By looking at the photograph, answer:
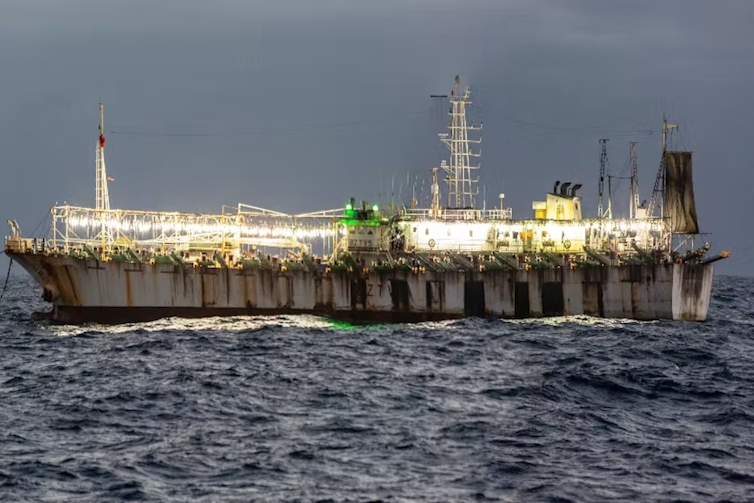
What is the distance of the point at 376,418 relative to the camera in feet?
123

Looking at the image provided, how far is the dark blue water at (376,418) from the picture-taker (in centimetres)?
2861

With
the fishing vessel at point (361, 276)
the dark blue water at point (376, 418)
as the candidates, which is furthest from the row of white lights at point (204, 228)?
the dark blue water at point (376, 418)

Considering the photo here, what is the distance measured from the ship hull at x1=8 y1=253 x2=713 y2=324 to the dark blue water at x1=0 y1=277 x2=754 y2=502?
30.9ft

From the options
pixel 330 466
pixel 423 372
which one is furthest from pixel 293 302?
pixel 330 466

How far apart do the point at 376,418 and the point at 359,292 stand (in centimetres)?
3863

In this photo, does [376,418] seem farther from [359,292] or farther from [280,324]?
[359,292]

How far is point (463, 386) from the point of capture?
149 feet

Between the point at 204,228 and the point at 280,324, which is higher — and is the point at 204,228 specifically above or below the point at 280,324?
above

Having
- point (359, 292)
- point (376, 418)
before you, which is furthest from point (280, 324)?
point (376, 418)

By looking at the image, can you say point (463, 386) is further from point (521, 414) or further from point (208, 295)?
point (208, 295)

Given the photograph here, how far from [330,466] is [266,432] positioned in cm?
518

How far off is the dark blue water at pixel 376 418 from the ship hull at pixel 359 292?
9427 mm

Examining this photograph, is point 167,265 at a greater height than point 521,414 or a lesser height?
greater

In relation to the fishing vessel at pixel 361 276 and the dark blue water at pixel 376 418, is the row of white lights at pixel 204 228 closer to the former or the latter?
the fishing vessel at pixel 361 276
